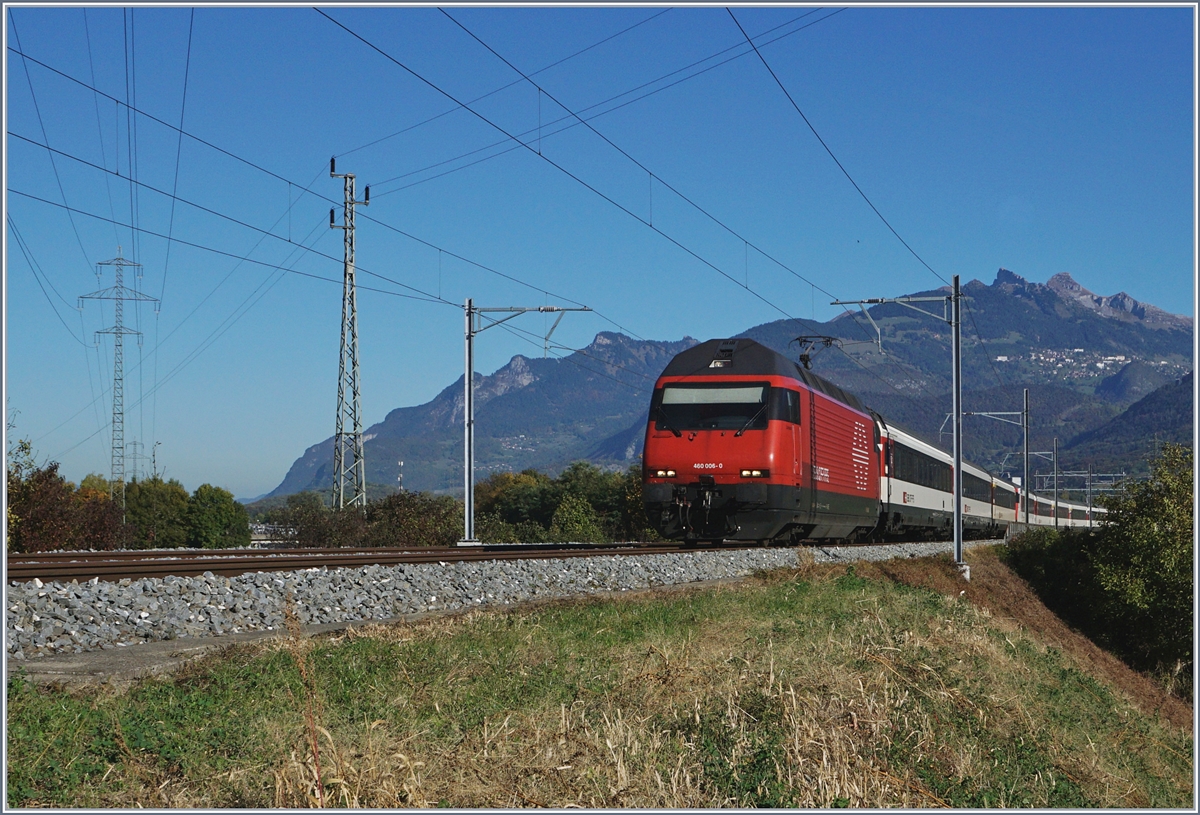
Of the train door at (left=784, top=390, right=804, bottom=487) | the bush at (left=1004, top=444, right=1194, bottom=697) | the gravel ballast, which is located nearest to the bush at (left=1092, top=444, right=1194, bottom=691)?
the bush at (left=1004, top=444, right=1194, bottom=697)

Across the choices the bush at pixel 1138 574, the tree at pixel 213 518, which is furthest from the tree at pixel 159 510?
the bush at pixel 1138 574

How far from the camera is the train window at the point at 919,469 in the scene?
39.0 meters

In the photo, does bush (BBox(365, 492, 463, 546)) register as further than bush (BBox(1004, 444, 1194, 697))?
No

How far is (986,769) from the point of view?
8.28 meters

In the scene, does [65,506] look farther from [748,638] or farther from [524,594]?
[748,638]

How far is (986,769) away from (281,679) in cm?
553

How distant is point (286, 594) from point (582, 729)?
4862mm

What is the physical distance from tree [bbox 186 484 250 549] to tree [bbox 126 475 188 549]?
106 centimetres

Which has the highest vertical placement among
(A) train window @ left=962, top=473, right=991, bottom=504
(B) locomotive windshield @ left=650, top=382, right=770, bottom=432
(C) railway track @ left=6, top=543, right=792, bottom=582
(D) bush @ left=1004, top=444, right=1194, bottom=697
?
(B) locomotive windshield @ left=650, top=382, right=770, bottom=432

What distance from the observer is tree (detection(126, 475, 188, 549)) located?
4237 inches

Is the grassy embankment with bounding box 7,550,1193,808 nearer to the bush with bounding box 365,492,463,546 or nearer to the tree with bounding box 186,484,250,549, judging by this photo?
the bush with bounding box 365,492,463,546

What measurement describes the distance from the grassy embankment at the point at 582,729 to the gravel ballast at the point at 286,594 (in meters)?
1.09

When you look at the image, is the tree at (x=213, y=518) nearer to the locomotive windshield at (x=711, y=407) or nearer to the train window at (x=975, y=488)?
the train window at (x=975, y=488)

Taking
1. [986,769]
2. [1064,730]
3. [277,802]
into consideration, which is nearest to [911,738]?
[986,769]
